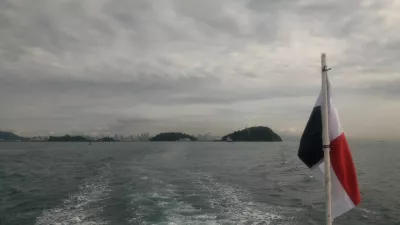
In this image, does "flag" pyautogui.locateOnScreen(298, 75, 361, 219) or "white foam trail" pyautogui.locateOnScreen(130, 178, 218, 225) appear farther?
"white foam trail" pyautogui.locateOnScreen(130, 178, 218, 225)

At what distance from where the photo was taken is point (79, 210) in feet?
70.4

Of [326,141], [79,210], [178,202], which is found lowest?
[79,210]

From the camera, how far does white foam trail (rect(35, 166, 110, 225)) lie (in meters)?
18.8

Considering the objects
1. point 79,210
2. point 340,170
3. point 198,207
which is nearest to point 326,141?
point 340,170

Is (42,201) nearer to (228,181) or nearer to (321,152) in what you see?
(228,181)

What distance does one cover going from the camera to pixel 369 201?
2569 centimetres

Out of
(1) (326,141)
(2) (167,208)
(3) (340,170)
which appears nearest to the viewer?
(1) (326,141)

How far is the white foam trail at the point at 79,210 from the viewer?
741 inches

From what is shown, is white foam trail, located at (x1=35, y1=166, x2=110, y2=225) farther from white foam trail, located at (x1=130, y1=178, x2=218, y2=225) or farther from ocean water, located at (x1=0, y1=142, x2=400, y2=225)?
white foam trail, located at (x1=130, y1=178, x2=218, y2=225)

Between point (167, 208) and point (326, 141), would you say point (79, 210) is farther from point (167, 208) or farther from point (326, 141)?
point (326, 141)

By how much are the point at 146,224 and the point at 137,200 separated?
599cm

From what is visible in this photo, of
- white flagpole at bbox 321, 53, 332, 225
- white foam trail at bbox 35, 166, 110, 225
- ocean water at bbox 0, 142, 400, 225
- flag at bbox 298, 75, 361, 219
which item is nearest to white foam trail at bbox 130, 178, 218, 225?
ocean water at bbox 0, 142, 400, 225

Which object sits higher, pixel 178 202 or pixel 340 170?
pixel 340 170

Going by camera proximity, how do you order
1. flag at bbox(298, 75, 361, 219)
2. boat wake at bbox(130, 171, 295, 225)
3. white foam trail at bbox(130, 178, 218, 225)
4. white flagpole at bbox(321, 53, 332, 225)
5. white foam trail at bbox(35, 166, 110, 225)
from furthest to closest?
boat wake at bbox(130, 171, 295, 225) → white foam trail at bbox(130, 178, 218, 225) → white foam trail at bbox(35, 166, 110, 225) → flag at bbox(298, 75, 361, 219) → white flagpole at bbox(321, 53, 332, 225)
